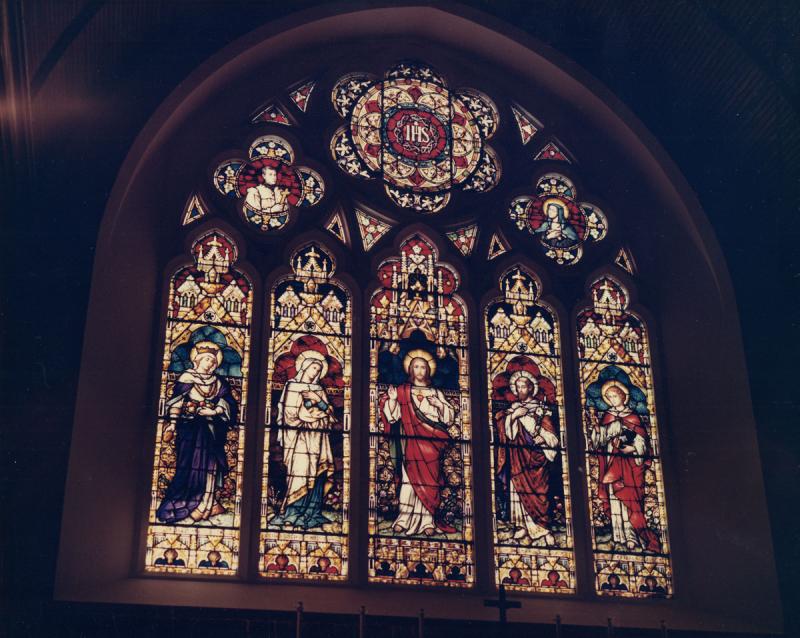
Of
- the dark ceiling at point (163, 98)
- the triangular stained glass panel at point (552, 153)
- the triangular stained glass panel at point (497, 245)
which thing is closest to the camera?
the dark ceiling at point (163, 98)

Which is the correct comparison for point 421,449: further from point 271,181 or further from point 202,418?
point 271,181

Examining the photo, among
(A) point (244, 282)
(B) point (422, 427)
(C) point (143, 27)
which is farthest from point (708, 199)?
(C) point (143, 27)

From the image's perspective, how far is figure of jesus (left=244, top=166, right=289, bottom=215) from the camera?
11844 millimetres

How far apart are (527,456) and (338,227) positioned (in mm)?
2490

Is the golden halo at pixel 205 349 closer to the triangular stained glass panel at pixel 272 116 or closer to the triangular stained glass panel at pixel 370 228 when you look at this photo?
the triangular stained glass panel at pixel 370 228

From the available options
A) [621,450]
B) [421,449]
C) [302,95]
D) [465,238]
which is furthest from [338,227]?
[621,450]

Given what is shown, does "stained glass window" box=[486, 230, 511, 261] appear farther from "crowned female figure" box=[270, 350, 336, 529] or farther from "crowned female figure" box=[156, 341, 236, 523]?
"crowned female figure" box=[156, 341, 236, 523]

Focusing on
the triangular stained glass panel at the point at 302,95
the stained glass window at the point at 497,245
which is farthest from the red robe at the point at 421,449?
the triangular stained glass panel at the point at 302,95

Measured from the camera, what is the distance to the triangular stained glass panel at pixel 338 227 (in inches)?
468

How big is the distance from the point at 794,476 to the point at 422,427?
9.44 feet

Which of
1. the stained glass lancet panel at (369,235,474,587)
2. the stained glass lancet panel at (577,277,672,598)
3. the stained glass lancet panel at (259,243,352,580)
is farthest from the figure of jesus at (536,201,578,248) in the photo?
the stained glass lancet panel at (259,243,352,580)

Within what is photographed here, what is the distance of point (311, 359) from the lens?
37.0 ft

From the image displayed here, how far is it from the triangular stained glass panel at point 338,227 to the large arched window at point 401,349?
19 millimetres

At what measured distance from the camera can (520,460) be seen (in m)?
11.2
